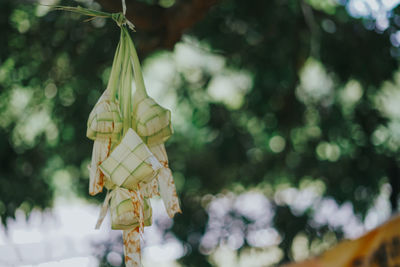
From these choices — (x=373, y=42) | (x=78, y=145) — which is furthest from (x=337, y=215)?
(x=78, y=145)

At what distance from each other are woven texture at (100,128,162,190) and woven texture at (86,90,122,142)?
0.04 metres

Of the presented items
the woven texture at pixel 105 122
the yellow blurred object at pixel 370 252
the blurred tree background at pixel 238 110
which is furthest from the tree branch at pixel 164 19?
the woven texture at pixel 105 122

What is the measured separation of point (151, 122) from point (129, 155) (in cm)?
6

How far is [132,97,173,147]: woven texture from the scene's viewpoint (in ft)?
2.27

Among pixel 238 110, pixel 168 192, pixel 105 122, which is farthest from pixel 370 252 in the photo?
pixel 238 110

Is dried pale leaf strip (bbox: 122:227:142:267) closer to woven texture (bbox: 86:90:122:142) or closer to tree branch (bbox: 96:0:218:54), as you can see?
woven texture (bbox: 86:90:122:142)

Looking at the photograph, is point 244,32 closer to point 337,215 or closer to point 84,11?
point 337,215

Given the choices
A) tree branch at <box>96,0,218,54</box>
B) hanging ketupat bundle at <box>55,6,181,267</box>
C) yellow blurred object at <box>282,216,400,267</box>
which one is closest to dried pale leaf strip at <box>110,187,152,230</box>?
hanging ketupat bundle at <box>55,6,181,267</box>

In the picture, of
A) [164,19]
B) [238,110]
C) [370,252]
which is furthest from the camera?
[238,110]

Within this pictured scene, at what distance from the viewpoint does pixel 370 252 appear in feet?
3.63

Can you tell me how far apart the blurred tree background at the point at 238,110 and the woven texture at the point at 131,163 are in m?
1.10

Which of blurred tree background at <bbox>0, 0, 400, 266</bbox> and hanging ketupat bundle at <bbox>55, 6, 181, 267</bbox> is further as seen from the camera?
blurred tree background at <bbox>0, 0, 400, 266</bbox>

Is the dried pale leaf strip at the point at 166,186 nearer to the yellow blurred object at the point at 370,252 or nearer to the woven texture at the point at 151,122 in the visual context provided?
the woven texture at the point at 151,122

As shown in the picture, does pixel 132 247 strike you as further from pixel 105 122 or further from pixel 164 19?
pixel 164 19
